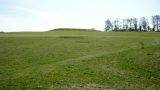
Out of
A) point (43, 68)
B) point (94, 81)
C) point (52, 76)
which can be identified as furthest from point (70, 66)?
point (94, 81)

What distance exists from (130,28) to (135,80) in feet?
520

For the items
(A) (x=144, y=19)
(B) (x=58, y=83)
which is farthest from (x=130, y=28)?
(B) (x=58, y=83)

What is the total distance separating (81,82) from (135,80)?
15.9ft

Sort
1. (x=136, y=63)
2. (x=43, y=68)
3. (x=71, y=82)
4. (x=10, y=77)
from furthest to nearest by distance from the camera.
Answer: (x=136, y=63) < (x=43, y=68) < (x=10, y=77) < (x=71, y=82)

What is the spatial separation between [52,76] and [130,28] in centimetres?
15946

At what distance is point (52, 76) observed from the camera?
809 inches

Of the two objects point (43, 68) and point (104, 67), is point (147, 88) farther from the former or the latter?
point (43, 68)

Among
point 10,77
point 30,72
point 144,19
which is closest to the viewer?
point 10,77

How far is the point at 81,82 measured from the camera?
61.2ft

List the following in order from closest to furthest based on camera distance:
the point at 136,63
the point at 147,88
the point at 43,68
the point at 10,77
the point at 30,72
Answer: the point at 147,88 → the point at 10,77 → the point at 30,72 → the point at 43,68 → the point at 136,63

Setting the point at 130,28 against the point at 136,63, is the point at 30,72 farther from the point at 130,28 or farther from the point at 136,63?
the point at 130,28

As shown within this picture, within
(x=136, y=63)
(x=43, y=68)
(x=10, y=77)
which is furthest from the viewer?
(x=136, y=63)

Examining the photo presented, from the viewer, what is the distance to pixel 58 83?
1825 cm

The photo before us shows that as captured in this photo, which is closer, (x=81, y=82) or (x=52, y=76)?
(x=81, y=82)
